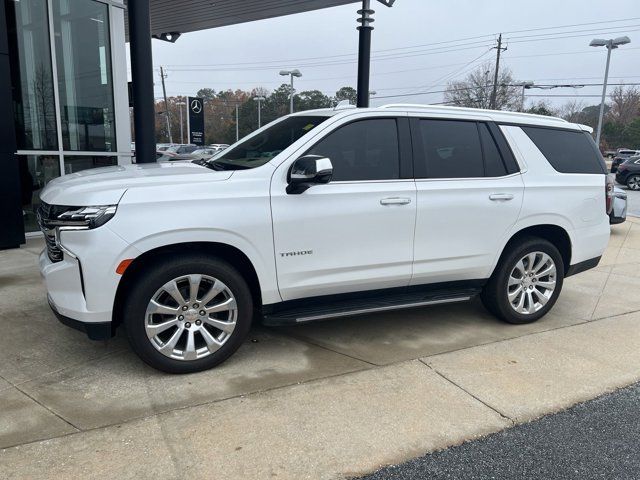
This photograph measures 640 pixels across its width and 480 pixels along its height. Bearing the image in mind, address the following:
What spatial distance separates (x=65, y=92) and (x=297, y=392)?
7.69 m

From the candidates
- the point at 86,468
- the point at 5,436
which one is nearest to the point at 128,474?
the point at 86,468

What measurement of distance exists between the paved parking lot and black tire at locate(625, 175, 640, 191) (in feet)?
72.2

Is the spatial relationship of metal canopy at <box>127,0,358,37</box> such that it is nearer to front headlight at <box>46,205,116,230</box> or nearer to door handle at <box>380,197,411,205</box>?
door handle at <box>380,197,411,205</box>

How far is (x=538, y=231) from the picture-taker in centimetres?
515

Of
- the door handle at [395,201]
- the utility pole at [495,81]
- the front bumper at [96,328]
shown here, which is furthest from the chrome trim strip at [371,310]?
the utility pole at [495,81]

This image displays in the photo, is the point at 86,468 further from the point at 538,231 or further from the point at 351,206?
the point at 538,231

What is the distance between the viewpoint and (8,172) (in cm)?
752

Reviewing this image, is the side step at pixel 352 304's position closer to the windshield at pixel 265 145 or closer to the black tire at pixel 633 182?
the windshield at pixel 265 145

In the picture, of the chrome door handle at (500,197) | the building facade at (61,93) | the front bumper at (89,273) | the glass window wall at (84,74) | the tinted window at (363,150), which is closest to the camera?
the front bumper at (89,273)

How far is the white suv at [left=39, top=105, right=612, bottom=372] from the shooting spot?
351cm

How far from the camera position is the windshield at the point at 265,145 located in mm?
4156

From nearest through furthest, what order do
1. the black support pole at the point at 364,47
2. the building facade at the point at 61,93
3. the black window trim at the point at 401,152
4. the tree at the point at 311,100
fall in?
the black window trim at the point at 401,152, the building facade at the point at 61,93, the black support pole at the point at 364,47, the tree at the point at 311,100

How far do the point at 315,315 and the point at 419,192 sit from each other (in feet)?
4.37

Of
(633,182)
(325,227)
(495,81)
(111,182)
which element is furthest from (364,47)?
(495,81)
